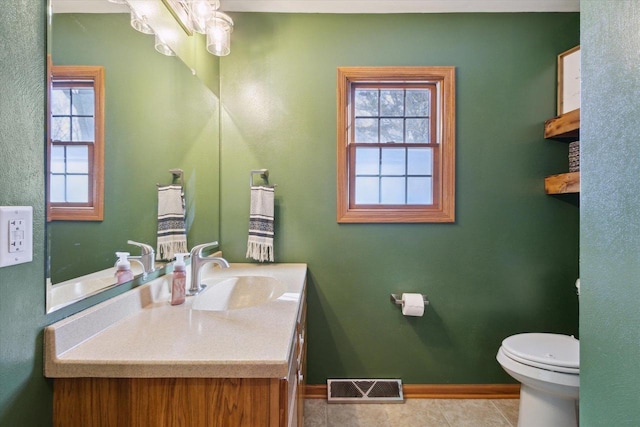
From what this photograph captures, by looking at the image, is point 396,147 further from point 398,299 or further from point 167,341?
point 167,341

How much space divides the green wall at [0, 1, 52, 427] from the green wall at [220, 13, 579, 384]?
129 cm

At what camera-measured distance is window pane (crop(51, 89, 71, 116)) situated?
0.77 metres

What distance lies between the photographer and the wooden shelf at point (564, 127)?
70.7 inches

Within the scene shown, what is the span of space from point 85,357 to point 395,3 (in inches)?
91.1

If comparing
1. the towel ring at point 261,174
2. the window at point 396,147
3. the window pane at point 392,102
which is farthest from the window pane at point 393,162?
the towel ring at point 261,174

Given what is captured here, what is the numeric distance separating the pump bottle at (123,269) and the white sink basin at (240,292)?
30 centimetres

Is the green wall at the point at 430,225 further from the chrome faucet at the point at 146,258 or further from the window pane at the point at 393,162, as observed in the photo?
the chrome faucet at the point at 146,258

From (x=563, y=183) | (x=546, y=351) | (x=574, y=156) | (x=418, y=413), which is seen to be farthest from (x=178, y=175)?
(x=574, y=156)

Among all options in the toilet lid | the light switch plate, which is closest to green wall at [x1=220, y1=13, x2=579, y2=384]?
the toilet lid

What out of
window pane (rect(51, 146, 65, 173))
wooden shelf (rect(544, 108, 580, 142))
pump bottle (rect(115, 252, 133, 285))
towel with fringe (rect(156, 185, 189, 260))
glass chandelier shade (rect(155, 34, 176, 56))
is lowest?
pump bottle (rect(115, 252, 133, 285))

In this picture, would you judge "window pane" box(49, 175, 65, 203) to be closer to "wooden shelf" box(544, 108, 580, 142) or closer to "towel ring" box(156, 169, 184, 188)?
"towel ring" box(156, 169, 184, 188)

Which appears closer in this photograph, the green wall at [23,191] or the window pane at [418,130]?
the green wall at [23,191]

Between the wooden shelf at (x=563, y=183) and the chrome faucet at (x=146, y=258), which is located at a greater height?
the wooden shelf at (x=563, y=183)

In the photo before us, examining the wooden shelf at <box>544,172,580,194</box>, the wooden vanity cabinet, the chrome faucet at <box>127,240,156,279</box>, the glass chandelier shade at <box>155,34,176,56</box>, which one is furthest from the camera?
the wooden shelf at <box>544,172,580,194</box>
